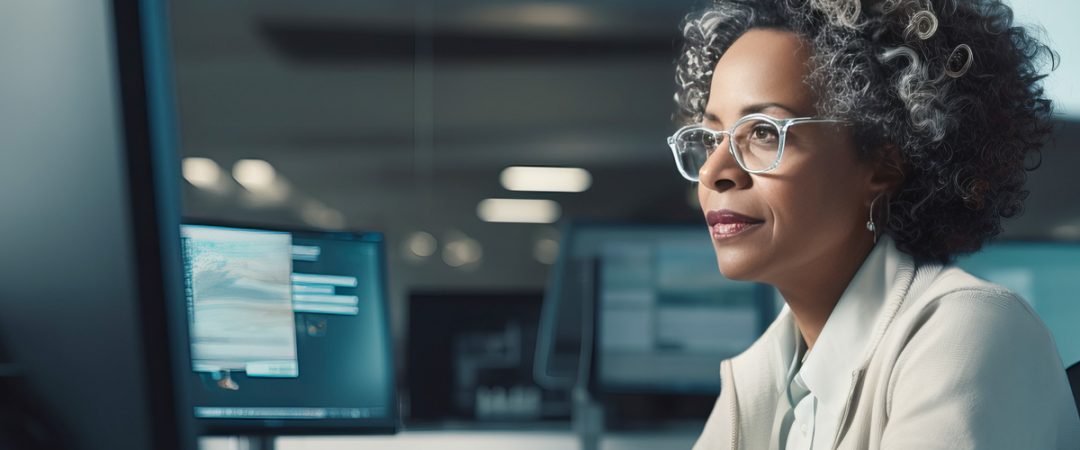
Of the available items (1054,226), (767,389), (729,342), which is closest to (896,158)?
(767,389)

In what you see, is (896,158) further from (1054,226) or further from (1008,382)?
(1054,226)

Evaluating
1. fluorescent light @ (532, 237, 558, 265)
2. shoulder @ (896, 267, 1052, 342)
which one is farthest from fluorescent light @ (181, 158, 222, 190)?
shoulder @ (896, 267, 1052, 342)

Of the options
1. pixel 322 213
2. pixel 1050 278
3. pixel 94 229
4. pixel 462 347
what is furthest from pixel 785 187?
pixel 322 213

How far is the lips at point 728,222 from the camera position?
1.11 meters

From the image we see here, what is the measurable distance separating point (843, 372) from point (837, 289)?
109 millimetres

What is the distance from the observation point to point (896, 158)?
44.4 inches

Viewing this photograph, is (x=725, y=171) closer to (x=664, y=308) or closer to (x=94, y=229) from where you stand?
(x=94, y=229)

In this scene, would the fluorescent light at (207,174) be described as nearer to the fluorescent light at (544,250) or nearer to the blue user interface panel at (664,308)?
the fluorescent light at (544,250)

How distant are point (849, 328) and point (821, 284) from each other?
0.22 feet

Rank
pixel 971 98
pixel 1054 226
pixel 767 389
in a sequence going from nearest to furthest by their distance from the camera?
pixel 971 98 < pixel 767 389 < pixel 1054 226

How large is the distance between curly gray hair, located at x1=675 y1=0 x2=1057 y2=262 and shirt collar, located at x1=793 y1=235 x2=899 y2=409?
55 millimetres

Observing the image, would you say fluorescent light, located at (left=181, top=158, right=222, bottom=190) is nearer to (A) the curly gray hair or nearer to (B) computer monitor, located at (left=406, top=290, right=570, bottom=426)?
(B) computer monitor, located at (left=406, top=290, right=570, bottom=426)

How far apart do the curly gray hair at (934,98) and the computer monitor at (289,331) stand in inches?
33.9

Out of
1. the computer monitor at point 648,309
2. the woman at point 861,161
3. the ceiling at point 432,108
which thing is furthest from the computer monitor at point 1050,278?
the ceiling at point 432,108
